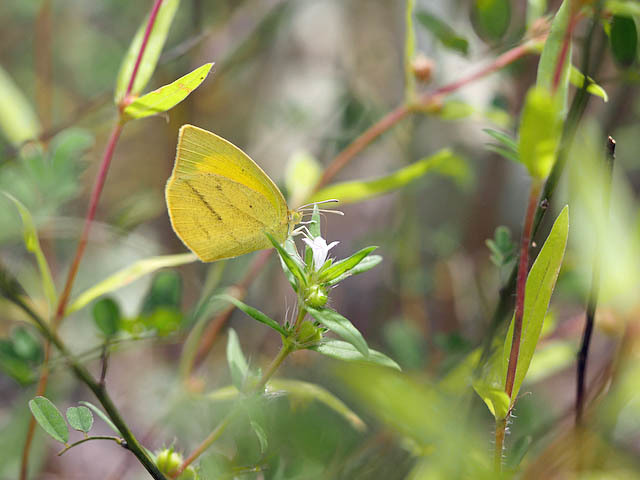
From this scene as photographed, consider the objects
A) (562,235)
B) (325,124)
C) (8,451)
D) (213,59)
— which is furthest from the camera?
(213,59)

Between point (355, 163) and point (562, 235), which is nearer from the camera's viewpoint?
point (562, 235)

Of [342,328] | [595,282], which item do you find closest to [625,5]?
[595,282]

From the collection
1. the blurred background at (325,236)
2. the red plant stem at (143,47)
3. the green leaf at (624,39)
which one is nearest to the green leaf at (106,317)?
the blurred background at (325,236)

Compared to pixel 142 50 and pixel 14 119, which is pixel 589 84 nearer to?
pixel 142 50

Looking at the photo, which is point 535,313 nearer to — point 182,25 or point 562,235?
point 562,235

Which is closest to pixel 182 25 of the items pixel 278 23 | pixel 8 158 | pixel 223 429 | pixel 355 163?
pixel 278 23

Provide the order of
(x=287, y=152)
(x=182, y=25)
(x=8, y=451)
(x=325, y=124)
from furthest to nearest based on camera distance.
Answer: (x=287, y=152) → (x=182, y=25) → (x=325, y=124) → (x=8, y=451)

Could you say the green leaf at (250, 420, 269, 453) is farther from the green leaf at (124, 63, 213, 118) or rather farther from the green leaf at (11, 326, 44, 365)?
the green leaf at (11, 326, 44, 365)
